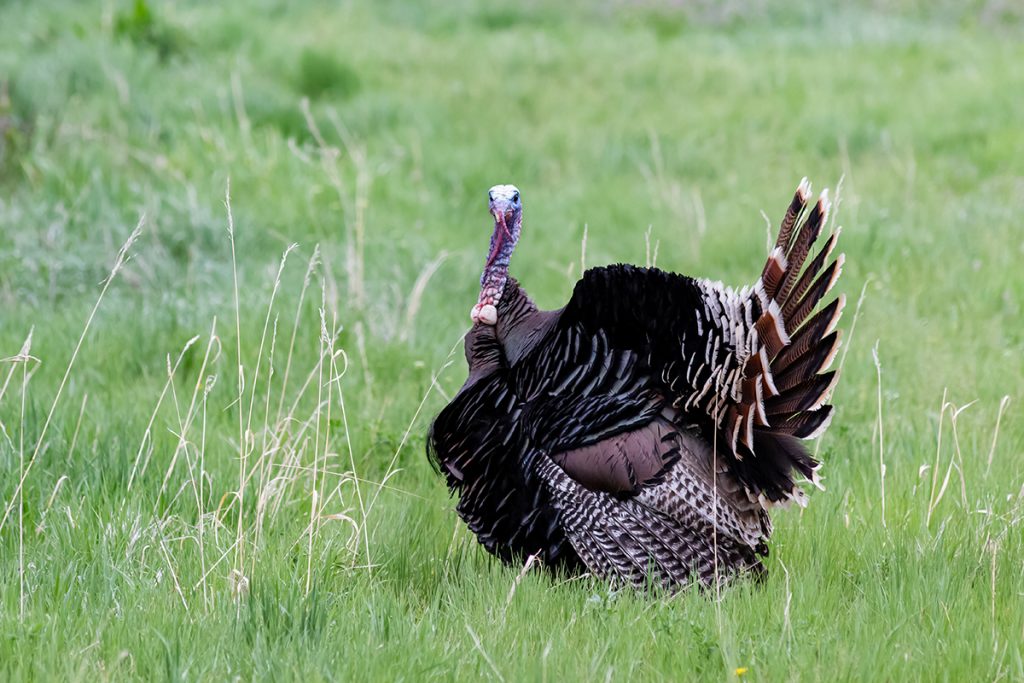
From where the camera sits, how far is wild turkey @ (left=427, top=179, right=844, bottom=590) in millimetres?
3496

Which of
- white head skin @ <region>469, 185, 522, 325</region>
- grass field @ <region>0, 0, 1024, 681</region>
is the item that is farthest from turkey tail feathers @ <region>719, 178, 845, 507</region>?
white head skin @ <region>469, 185, 522, 325</region>

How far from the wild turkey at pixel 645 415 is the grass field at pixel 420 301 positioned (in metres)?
0.17

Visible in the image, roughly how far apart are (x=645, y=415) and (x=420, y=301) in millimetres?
3088

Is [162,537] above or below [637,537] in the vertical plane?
below

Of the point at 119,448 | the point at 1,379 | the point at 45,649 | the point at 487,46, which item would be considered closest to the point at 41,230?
the point at 1,379

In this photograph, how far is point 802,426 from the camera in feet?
11.6

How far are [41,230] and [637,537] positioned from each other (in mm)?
4858

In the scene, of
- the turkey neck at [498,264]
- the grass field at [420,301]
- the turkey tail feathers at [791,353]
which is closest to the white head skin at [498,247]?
the turkey neck at [498,264]

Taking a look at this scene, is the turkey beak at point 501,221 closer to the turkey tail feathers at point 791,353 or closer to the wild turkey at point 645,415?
the wild turkey at point 645,415

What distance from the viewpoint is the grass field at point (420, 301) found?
3.27 m

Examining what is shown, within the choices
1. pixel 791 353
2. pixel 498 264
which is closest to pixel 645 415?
pixel 791 353

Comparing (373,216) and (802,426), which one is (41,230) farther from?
(802,426)

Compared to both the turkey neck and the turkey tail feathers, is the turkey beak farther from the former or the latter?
the turkey tail feathers

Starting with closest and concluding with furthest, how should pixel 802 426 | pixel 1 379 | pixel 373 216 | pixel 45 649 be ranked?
Result: pixel 45 649
pixel 802 426
pixel 1 379
pixel 373 216
